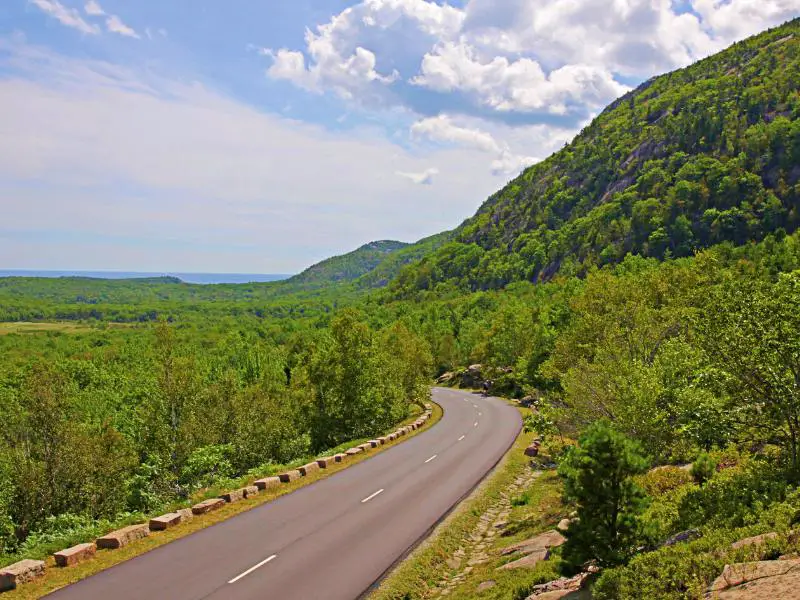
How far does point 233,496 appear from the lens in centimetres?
2161

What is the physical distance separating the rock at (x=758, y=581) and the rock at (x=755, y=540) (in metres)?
0.95

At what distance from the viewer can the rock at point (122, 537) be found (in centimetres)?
1625

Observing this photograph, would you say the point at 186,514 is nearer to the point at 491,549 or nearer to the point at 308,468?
the point at 308,468

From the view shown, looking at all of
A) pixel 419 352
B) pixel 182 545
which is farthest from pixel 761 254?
pixel 182 545

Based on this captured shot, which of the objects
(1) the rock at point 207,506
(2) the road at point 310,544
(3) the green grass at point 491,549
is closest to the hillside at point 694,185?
(3) the green grass at point 491,549

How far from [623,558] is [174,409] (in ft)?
122

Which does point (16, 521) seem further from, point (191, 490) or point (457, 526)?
point (457, 526)

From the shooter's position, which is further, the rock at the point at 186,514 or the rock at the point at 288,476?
the rock at the point at 288,476

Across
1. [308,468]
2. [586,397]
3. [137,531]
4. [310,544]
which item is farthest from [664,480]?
[308,468]

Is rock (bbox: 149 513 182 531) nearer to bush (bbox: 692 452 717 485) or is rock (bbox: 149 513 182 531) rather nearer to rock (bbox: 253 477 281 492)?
rock (bbox: 253 477 281 492)

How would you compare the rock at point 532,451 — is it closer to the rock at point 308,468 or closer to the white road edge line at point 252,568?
the rock at point 308,468

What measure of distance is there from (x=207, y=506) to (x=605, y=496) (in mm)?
15076

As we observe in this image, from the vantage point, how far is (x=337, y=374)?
146 feet

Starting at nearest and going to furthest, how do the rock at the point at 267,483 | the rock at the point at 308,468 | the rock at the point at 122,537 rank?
the rock at the point at 122,537 < the rock at the point at 267,483 < the rock at the point at 308,468
